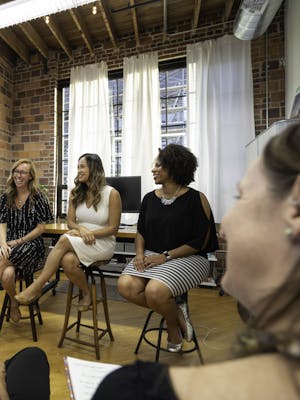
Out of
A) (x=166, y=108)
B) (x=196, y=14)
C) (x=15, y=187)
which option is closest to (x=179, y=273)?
(x=15, y=187)

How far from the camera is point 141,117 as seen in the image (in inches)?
161

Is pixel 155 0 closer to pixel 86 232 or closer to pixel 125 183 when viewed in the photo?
pixel 125 183

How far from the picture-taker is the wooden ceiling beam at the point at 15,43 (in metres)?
4.16

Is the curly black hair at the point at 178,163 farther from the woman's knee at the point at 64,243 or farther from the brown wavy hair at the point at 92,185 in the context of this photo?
the woman's knee at the point at 64,243

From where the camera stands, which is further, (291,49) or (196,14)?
(196,14)

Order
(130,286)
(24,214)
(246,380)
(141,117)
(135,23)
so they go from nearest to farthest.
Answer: (246,380) → (130,286) → (24,214) → (135,23) → (141,117)

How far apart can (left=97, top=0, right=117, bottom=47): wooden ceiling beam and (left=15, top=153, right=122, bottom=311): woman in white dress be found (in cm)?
247

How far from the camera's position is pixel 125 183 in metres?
3.61

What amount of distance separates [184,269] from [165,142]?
8.89ft

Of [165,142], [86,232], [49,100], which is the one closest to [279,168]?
[86,232]

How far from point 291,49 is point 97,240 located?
3.00 meters

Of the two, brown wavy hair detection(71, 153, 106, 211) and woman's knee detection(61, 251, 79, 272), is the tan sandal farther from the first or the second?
brown wavy hair detection(71, 153, 106, 211)

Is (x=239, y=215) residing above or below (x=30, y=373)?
above

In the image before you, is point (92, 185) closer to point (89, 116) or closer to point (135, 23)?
point (89, 116)
